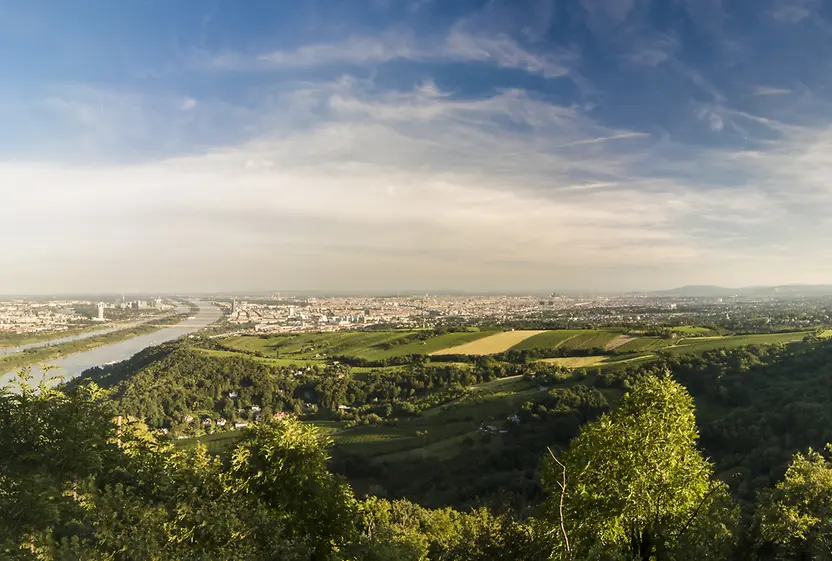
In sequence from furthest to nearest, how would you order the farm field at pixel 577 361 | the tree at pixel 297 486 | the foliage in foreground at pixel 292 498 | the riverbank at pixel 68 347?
1. the riverbank at pixel 68 347
2. the farm field at pixel 577 361
3. the tree at pixel 297 486
4. the foliage in foreground at pixel 292 498

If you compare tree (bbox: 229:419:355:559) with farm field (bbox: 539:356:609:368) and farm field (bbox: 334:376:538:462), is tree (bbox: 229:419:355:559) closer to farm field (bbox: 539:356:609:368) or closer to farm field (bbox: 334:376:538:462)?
farm field (bbox: 334:376:538:462)

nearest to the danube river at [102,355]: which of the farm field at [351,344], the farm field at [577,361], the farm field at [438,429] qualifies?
the farm field at [351,344]

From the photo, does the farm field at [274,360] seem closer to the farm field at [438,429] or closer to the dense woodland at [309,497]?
the farm field at [438,429]

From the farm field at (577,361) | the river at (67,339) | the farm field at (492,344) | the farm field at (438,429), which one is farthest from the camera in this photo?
the river at (67,339)

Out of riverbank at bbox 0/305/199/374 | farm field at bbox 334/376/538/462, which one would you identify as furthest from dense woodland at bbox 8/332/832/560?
riverbank at bbox 0/305/199/374

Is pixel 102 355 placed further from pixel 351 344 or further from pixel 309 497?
pixel 309 497
